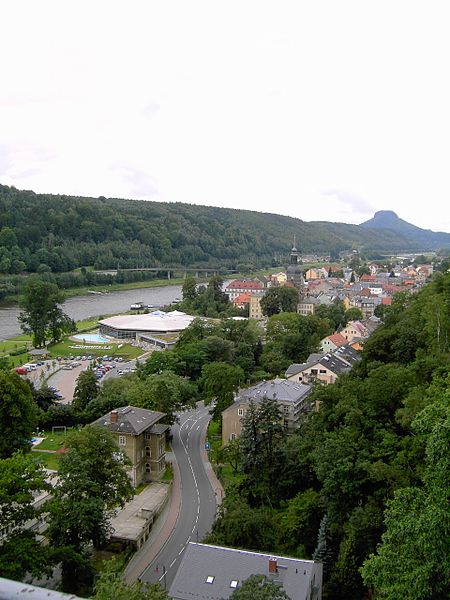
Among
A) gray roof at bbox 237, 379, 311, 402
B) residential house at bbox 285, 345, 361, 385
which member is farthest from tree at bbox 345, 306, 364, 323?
gray roof at bbox 237, 379, 311, 402

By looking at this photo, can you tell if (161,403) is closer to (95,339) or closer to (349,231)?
(95,339)

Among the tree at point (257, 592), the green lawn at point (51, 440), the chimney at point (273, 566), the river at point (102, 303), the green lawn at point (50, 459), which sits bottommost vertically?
the river at point (102, 303)

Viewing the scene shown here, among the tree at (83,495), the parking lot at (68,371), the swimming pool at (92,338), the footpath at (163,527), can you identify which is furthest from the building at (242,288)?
the tree at (83,495)

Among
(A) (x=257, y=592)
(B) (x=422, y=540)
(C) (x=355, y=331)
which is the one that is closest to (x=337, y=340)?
(C) (x=355, y=331)

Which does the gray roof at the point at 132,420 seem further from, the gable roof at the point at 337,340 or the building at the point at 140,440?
the gable roof at the point at 337,340

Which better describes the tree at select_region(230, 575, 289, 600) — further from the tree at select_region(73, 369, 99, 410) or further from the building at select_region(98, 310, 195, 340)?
the building at select_region(98, 310, 195, 340)
